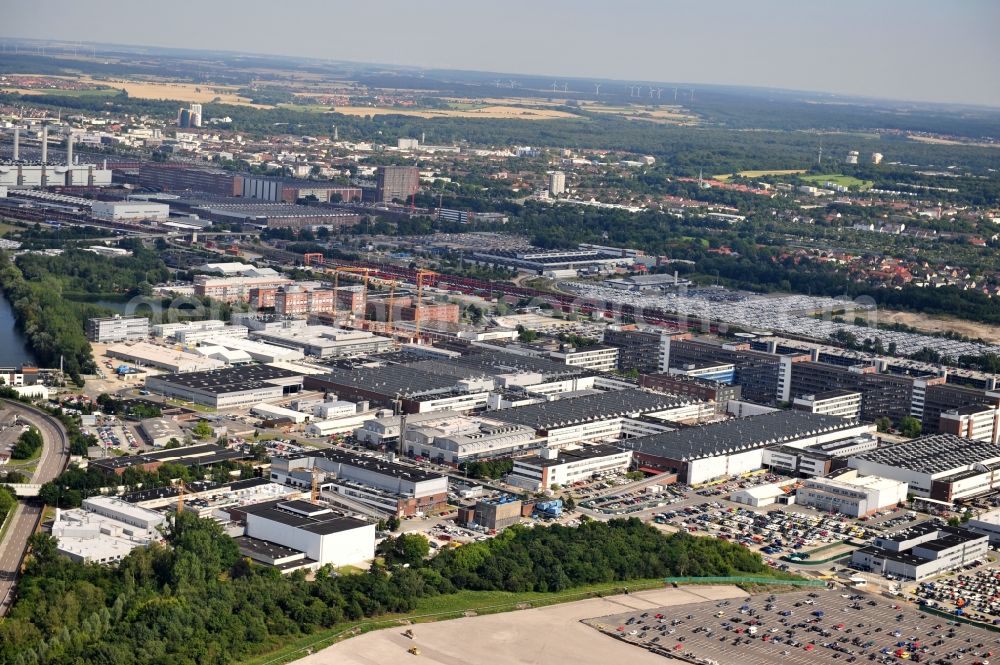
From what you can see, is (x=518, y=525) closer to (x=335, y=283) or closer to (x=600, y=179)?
(x=335, y=283)

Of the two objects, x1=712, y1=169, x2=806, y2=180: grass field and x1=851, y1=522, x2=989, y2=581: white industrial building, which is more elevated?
x1=712, y1=169, x2=806, y2=180: grass field

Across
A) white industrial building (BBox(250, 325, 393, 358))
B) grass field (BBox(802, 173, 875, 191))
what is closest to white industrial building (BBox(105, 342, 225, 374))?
white industrial building (BBox(250, 325, 393, 358))

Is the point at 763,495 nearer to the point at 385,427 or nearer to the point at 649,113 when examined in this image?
the point at 385,427

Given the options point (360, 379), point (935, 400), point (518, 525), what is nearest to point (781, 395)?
point (935, 400)

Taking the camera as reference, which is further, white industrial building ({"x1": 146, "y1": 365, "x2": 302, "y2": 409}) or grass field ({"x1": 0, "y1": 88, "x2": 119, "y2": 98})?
grass field ({"x1": 0, "y1": 88, "x2": 119, "y2": 98})

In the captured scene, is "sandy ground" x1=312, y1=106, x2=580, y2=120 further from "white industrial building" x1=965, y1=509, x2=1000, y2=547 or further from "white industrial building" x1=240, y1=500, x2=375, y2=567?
"white industrial building" x1=240, y1=500, x2=375, y2=567

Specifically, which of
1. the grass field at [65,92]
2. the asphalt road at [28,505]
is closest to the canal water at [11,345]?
the asphalt road at [28,505]
